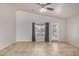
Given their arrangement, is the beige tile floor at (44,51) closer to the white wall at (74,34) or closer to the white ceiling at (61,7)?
the white wall at (74,34)

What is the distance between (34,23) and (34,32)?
1.92 ft

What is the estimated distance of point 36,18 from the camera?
25.0ft

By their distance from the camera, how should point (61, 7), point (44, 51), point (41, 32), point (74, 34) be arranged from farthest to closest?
point (41, 32) → point (44, 51) → point (74, 34) → point (61, 7)

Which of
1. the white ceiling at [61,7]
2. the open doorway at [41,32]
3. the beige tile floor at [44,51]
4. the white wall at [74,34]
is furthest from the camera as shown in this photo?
the open doorway at [41,32]

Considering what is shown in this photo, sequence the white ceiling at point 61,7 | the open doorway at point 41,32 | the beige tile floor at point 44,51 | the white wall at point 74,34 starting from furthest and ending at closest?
the open doorway at point 41,32
the white wall at point 74,34
the beige tile floor at point 44,51
the white ceiling at point 61,7

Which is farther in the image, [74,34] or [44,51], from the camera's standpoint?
[44,51]

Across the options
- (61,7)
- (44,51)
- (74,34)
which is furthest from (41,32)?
(61,7)

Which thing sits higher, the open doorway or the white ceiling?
the white ceiling

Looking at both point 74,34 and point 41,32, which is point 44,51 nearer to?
point 74,34

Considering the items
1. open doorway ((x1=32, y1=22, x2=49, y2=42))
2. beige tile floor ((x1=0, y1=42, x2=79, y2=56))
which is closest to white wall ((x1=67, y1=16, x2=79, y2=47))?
beige tile floor ((x1=0, y1=42, x2=79, y2=56))

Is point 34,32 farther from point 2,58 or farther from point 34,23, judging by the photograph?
point 2,58

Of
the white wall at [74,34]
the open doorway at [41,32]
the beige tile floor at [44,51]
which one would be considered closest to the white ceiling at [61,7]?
the white wall at [74,34]

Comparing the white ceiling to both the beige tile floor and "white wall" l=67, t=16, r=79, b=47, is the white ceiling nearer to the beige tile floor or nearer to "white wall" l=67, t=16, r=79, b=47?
"white wall" l=67, t=16, r=79, b=47

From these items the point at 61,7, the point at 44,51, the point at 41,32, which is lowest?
the point at 44,51
